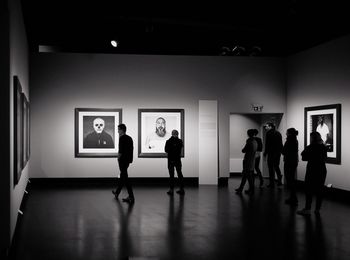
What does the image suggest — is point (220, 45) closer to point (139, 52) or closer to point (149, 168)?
point (139, 52)

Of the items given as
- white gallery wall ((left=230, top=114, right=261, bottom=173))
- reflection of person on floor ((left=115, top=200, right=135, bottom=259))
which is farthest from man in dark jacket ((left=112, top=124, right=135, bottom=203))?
white gallery wall ((left=230, top=114, right=261, bottom=173))

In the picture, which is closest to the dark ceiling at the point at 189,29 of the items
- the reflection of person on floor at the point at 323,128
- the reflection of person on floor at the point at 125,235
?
the reflection of person on floor at the point at 323,128

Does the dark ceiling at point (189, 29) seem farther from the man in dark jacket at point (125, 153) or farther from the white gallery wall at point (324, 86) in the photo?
the man in dark jacket at point (125, 153)

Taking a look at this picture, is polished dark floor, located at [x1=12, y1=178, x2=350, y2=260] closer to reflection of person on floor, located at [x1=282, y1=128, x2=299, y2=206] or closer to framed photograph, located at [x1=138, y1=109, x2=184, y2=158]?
reflection of person on floor, located at [x1=282, y1=128, x2=299, y2=206]

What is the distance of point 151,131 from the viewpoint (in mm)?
14570

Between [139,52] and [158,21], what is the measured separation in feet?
8.30

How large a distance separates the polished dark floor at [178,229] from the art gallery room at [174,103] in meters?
0.14

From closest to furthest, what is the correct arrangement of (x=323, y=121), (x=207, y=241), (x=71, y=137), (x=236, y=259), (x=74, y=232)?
1. (x=236, y=259)
2. (x=207, y=241)
3. (x=74, y=232)
4. (x=323, y=121)
5. (x=71, y=137)

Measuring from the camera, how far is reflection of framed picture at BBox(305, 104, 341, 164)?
11.8 m

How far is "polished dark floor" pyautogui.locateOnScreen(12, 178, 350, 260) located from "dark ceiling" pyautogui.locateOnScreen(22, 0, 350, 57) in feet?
15.3

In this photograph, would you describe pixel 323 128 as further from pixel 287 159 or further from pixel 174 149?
pixel 174 149

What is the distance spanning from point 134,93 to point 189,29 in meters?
2.70

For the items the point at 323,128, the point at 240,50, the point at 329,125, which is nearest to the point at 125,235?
the point at 329,125

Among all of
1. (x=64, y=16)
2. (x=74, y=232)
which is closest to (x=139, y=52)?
(x=64, y=16)
